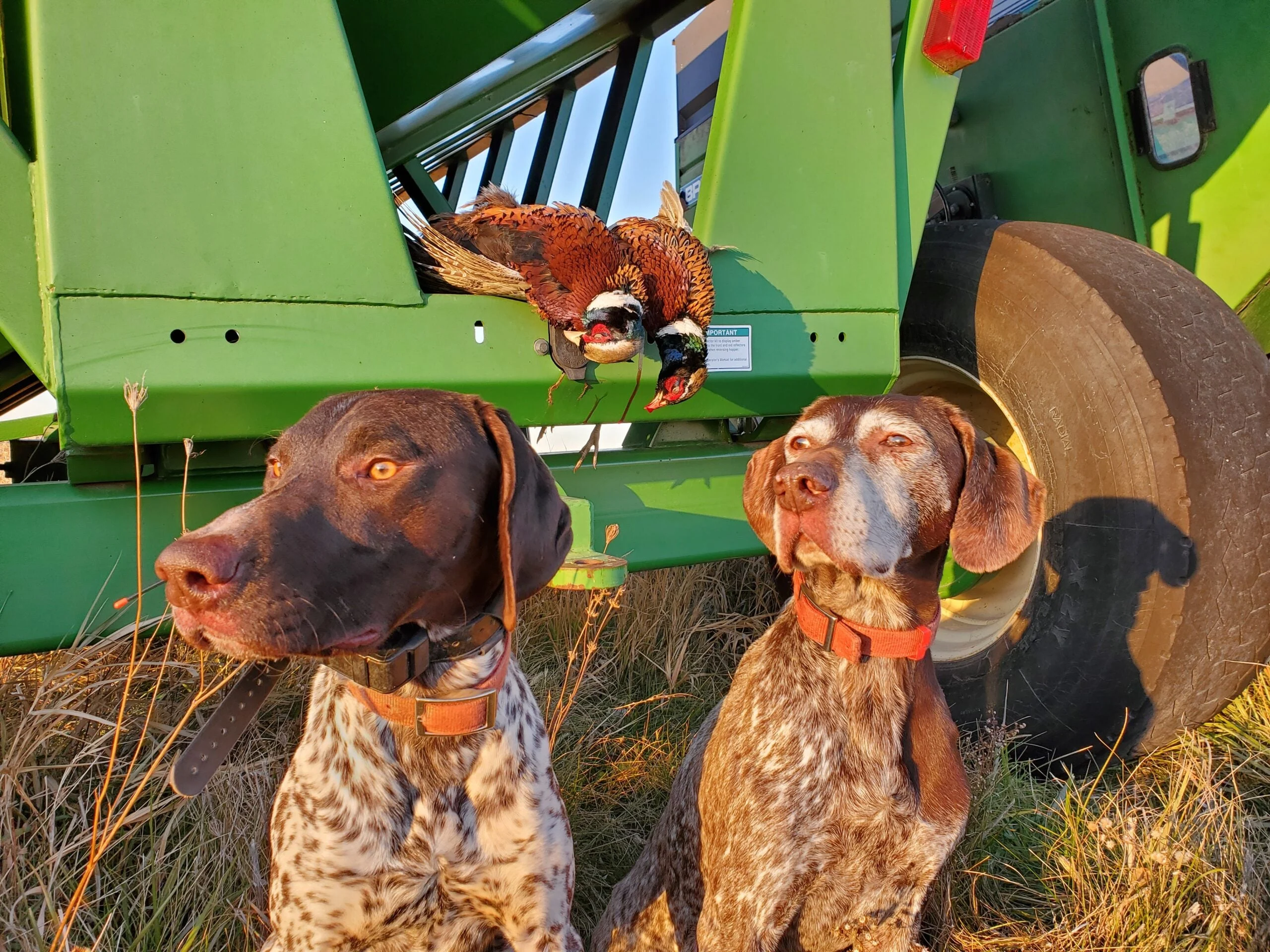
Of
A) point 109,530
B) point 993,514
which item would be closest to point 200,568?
point 109,530

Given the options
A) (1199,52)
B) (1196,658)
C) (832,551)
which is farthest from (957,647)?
(1199,52)

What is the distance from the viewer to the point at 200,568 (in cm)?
140

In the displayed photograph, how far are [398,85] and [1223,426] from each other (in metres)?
3.40

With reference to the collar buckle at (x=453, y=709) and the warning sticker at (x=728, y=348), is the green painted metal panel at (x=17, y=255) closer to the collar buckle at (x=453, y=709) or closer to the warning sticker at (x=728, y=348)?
the collar buckle at (x=453, y=709)

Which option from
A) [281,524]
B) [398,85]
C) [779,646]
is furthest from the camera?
[398,85]

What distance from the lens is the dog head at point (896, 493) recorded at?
210 centimetres

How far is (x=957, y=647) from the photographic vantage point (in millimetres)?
3430

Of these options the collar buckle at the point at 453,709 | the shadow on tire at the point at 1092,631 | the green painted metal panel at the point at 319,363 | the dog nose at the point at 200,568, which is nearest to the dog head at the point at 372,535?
the dog nose at the point at 200,568

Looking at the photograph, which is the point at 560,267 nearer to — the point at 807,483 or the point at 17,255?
the point at 807,483

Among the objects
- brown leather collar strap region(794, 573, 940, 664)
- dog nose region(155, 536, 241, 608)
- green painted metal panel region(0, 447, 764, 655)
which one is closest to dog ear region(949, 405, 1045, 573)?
brown leather collar strap region(794, 573, 940, 664)

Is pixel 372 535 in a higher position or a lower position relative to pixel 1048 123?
lower

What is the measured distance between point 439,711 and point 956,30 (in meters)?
2.75

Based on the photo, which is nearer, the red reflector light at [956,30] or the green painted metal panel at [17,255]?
the green painted metal panel at [17,255]

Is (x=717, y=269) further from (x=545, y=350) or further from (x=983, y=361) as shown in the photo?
(x=983, y=361)
